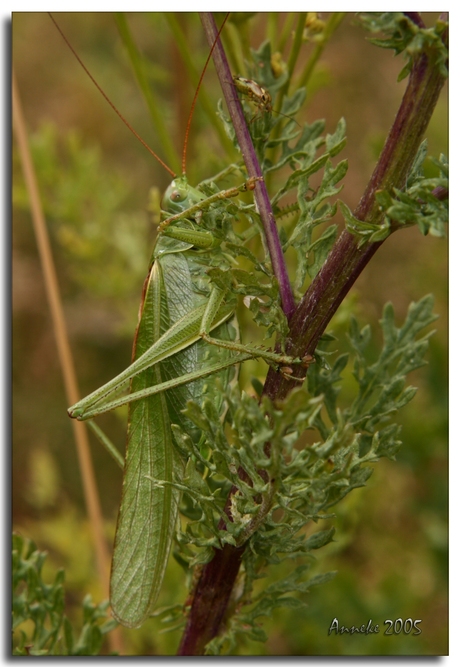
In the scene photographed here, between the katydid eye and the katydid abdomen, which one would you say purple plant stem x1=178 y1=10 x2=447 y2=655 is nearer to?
the katydid abdomen

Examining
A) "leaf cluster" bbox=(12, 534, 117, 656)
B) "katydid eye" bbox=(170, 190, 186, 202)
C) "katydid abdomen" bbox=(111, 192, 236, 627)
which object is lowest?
"leaf cluster" bbox=(12, 534, 117, 656)

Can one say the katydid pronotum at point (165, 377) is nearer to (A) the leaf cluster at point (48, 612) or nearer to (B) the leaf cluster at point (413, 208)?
(A) the leaf cluster at point (48, 612)

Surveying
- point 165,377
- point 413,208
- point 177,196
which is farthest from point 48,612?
point 413,208

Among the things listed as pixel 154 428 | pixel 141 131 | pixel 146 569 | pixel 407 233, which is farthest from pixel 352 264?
pixel 141 131

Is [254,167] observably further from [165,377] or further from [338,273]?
[165,377]

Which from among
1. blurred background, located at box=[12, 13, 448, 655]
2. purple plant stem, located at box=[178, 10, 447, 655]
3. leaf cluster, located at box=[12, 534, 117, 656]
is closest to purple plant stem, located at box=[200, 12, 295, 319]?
purple plant stem, located at box=[178, 10, 447, 655]

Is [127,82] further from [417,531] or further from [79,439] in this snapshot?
[417,531]

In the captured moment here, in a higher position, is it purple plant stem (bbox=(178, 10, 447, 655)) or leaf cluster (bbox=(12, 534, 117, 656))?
purple plant stem (bbox=(178, 10, 447, 655))
